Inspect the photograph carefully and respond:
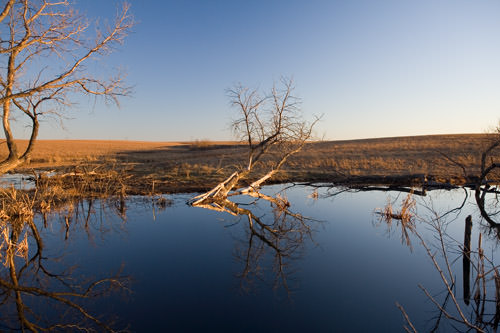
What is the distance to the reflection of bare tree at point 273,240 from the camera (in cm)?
625

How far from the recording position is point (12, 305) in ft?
16.2

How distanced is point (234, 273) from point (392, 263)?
3.57 meters

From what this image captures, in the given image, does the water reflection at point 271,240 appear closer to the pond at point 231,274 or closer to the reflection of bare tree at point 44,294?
the pond at point 231,274

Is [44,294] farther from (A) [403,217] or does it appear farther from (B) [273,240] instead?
(A) [403,217]

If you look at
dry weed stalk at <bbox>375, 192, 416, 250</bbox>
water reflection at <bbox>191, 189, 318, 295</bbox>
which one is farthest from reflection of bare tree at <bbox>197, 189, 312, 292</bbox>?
dry weed stalk at <bbox>375, 192, 416, 250</bbox>

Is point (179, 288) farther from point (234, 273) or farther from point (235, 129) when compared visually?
point (235, 129)

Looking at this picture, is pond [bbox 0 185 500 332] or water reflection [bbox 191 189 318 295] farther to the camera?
water reflection [bbox 191 189 318 295]

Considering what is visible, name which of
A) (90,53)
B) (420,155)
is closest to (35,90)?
(90,53)

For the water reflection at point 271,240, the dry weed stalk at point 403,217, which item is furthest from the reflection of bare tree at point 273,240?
the dry weed stalk at point 403,217

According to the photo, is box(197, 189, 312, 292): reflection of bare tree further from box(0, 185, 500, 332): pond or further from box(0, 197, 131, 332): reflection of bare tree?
box(0, 197, 131, 332): reflection of bare tree

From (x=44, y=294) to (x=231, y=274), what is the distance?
11.2ft

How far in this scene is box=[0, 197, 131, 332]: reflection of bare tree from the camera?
14.8 ft

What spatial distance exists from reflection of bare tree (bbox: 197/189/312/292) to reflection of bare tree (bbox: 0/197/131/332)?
8.77 ft

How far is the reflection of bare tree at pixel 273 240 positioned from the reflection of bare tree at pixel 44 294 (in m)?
2.67
